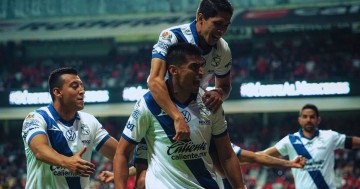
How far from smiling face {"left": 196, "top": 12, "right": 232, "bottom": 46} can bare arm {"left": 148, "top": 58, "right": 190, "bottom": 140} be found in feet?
1.55

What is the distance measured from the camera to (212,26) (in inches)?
214

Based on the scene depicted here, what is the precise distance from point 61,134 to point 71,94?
0.37 metres

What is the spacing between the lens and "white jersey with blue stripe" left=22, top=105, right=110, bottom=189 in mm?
5887

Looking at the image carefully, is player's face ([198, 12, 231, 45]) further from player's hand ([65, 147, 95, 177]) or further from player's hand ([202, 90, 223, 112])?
player's hand ([65, 147, 95, 177])

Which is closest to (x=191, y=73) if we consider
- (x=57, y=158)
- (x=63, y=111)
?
(x=57, y=158)

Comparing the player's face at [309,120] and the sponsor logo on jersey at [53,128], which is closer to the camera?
the sponsor logo on jersey at [53,128]

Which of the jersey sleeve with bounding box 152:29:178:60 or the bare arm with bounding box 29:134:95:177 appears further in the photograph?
the jersey sleeve with bounding box 152:29:178:60

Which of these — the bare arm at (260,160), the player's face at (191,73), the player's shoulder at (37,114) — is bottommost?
the bare arm at (260,160)

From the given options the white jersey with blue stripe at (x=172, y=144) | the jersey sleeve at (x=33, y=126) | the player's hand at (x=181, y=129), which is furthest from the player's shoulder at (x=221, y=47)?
the jersey sleeve at (x=33, y=126)

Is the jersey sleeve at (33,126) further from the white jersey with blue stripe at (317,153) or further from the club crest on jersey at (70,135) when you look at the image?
the white jersey with blue stripe at (317,153)

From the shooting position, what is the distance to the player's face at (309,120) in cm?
986

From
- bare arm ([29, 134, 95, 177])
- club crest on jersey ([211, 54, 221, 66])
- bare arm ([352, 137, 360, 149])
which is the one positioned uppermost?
club crest on jersey ([211, 54, 221, 66])

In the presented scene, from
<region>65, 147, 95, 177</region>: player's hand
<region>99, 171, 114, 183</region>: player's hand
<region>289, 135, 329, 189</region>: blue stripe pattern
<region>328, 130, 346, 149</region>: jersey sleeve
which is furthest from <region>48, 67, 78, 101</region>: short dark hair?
<region>328, 130, 346, 149</region>: jersey sleeve

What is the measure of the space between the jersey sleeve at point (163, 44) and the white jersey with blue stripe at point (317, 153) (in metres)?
4.84
